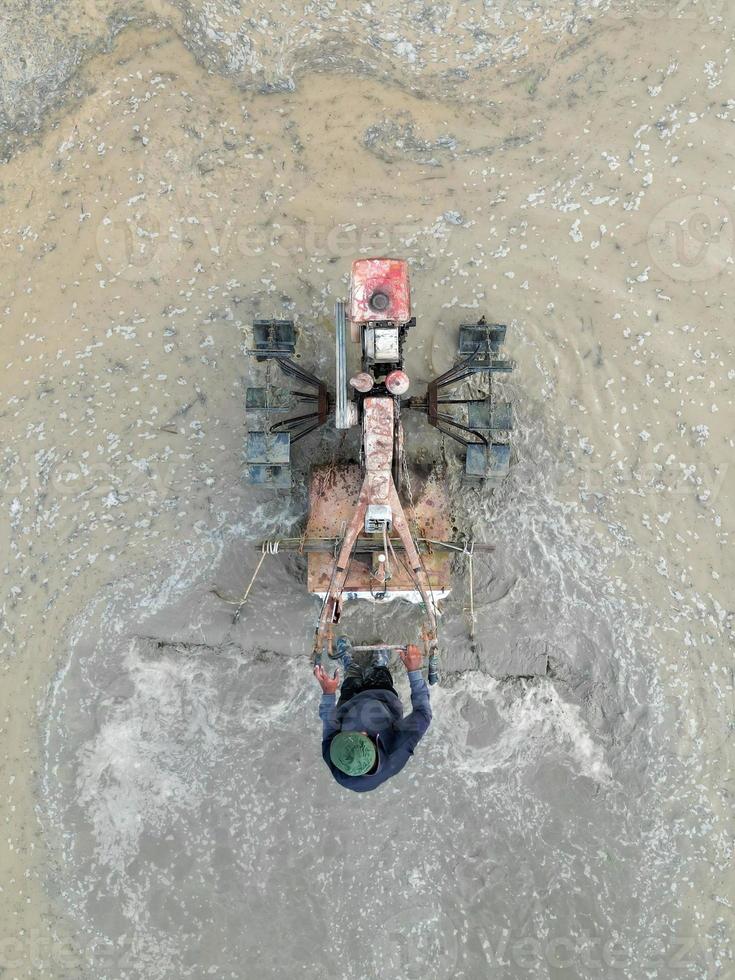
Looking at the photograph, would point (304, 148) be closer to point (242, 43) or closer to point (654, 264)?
point (242, 43)

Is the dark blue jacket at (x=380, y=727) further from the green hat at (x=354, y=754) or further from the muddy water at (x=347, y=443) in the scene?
the muddy water at (x=347, y=443)

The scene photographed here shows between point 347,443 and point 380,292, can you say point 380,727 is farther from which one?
point 380,292

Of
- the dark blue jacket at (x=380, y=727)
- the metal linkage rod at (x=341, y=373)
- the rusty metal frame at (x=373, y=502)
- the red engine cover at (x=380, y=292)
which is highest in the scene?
the red engine cover at (x=380, y=292)

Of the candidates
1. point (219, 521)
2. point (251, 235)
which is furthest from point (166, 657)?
point (251, 235)

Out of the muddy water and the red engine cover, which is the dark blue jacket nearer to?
the muddy water

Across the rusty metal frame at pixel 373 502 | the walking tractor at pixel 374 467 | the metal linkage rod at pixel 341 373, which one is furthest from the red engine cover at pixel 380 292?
the rusty metal frame at pixel 373 502

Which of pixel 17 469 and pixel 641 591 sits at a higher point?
pixel 17 469
